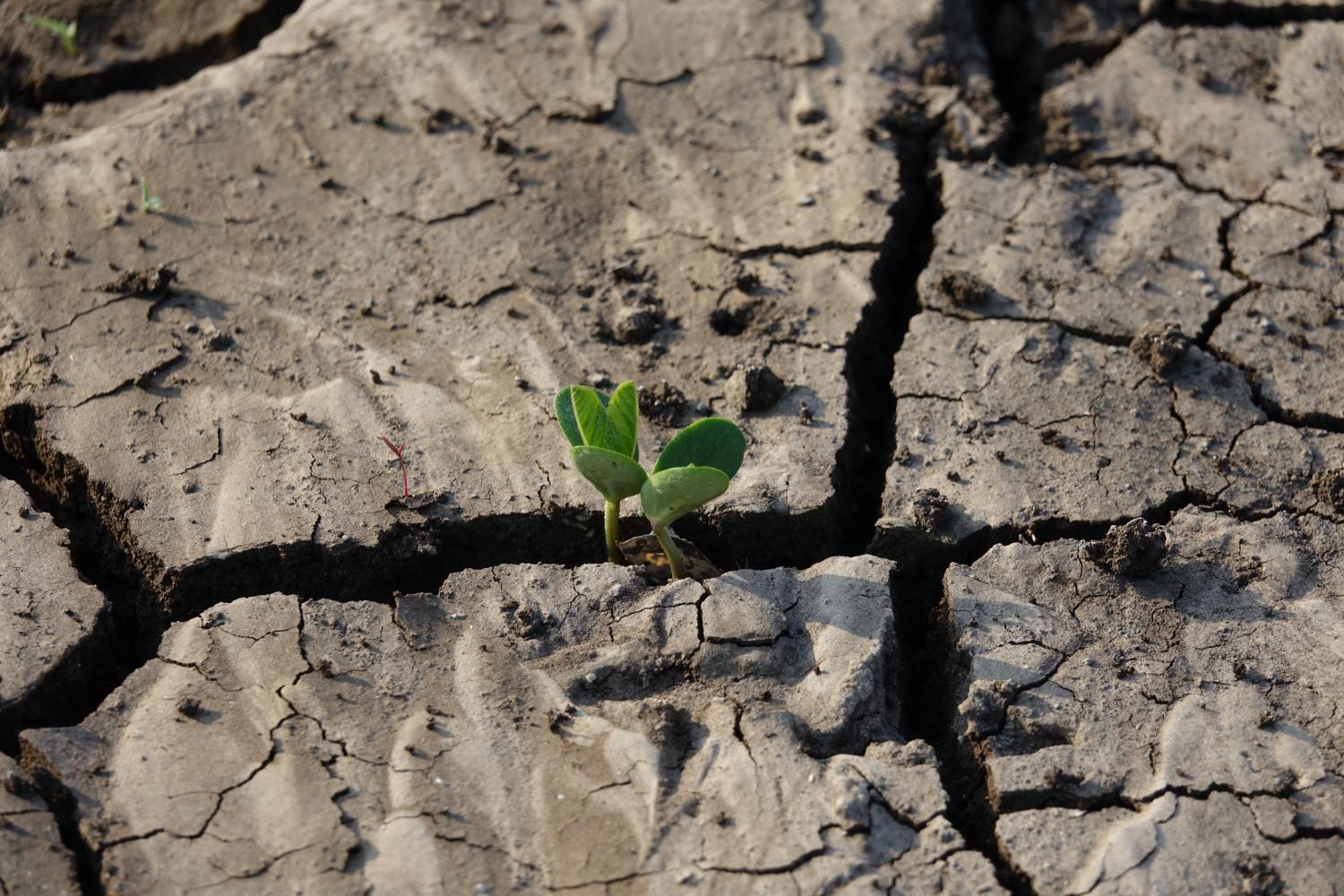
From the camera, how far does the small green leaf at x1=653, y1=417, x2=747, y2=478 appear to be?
271 centimetres

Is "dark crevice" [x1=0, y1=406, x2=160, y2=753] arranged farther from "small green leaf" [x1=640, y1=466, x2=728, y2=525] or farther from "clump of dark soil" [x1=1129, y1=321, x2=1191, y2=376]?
"clump of dark soil" [x1=1129, y1=321, x2=1191, y2=376]

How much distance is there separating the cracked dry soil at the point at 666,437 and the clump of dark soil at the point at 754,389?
2cm

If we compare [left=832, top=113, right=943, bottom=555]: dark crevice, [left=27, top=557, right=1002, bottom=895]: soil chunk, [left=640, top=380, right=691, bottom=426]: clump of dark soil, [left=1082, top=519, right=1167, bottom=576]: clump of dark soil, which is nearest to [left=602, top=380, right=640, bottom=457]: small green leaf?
[left=27, top=557, right=1002, bottom=895]: soil chunk

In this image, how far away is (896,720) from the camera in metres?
2.63

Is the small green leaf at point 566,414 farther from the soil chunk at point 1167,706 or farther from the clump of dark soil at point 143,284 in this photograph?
the clump of dark soil at point 143,284

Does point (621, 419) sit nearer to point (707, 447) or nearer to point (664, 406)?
point (707, 447)

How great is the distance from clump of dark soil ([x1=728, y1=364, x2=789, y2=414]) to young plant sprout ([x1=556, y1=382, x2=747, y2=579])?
438mm

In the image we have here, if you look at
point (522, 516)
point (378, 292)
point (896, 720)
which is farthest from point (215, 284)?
point (896, 720)

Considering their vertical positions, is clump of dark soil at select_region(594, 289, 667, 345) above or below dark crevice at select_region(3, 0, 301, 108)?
below

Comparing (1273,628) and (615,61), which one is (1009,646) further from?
(615,61)

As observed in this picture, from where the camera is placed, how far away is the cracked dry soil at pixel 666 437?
244 cm

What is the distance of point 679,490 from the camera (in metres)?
2.62

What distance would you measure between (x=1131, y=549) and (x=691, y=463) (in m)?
0.96

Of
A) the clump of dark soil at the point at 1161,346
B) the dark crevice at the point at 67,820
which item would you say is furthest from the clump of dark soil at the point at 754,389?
the dark crevice at the point at 67,820
